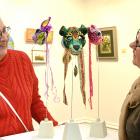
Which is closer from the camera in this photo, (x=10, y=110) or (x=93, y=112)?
(x=10, y=110)

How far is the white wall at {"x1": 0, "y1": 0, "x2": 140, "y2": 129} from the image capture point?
326cm

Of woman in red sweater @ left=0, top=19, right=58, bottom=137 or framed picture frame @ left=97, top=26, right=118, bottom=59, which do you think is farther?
framed picture frame @ left=97, top=26, right=118, bottom=59

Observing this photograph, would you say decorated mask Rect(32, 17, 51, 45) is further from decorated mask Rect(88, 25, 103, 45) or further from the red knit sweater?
the red knit sweater

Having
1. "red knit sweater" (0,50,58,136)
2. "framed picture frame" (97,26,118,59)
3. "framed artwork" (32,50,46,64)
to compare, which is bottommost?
"red knit sweater" (0,50,58,136)

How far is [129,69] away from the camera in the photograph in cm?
345

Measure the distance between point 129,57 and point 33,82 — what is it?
2004 mm

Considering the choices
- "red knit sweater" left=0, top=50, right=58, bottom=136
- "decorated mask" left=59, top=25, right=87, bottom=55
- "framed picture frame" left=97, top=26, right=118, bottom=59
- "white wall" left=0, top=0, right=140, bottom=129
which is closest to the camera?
"decorated mask" left=59, top=25, right=87, bottom=55

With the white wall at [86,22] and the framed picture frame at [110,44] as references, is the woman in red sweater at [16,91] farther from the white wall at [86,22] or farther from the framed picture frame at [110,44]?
the framed picture frame at [110,44]

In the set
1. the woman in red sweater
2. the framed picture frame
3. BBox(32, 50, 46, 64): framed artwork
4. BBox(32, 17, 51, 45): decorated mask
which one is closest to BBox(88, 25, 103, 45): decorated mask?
BBox(32, 17, 51, 45): decorated mask

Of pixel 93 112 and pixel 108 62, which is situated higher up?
pixel 108 62

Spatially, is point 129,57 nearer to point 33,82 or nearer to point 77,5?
point 77,5

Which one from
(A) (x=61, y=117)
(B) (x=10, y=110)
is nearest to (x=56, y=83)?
(A) (x=61, y=117)

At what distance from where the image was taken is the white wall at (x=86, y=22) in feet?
10.7

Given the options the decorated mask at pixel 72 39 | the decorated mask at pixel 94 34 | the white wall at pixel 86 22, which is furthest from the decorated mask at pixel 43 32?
the white wall at pixel 86 22
